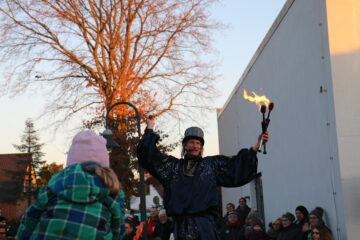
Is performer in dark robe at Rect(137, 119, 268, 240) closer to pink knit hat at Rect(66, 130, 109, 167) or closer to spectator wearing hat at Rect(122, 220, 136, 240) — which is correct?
pink knit hat at Rect(66, 130, 109, 167)

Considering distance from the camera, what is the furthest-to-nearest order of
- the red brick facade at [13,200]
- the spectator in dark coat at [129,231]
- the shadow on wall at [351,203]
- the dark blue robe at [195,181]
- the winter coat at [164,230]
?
the red brick facade at [13,200], the winter coat at [164,230], the spectator in dark coat at [129,231], the shadow on wall at [351,203], the dark blue robe at [195,181]

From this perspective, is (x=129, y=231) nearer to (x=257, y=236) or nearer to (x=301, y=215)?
(x=301, y=215)

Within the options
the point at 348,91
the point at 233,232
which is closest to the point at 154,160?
the point at 348,91

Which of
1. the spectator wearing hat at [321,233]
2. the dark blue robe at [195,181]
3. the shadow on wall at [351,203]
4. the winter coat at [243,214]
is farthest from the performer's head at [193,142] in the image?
the winter coat at [243,214]

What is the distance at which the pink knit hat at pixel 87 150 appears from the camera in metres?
3.89

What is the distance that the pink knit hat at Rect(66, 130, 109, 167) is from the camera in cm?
389

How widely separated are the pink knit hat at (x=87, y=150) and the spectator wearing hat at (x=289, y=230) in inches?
244

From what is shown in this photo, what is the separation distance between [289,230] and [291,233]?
0.49 feet

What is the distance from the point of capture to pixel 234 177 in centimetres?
550

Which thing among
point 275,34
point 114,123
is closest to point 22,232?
point 275,34

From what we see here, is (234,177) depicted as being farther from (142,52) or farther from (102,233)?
(142,52)

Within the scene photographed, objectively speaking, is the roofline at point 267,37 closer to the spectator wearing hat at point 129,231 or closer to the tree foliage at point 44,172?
the spectator wearing hat at point 129,231

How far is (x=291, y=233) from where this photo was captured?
9.63 meters

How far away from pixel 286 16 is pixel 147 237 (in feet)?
19.2
